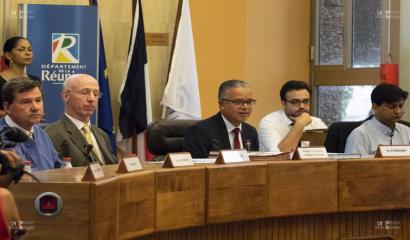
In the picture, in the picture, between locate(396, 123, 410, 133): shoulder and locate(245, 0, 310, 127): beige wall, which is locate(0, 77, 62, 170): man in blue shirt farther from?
locate(245, 0, 310, 127): beige wall

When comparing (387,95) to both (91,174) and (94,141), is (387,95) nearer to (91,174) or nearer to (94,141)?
(94,141)

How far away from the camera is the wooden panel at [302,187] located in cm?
345

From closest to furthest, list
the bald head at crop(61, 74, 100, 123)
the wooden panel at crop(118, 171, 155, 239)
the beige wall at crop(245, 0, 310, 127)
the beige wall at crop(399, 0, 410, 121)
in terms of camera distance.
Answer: the wooden panel at crop(118, 171, 155, 239), the bald head at crop(61, 74, 100, 123), the beige wall at crop(399, 0, 410, 121), the beige wall at crop(245, 0, 310, 127)

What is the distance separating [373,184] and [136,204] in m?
1.32

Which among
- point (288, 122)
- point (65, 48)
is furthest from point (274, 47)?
point (288, 122)

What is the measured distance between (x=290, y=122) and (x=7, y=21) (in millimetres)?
2533

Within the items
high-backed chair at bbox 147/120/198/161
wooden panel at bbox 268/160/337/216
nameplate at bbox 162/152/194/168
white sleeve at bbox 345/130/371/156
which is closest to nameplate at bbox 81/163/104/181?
nameplate at bbox 162/152/194/168

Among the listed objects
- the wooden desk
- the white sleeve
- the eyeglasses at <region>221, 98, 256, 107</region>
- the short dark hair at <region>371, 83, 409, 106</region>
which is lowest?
the wooden desk

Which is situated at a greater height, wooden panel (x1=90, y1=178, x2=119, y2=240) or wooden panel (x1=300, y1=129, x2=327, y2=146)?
wooden panel (x1=300, y1=129, x2=327, y2=146)

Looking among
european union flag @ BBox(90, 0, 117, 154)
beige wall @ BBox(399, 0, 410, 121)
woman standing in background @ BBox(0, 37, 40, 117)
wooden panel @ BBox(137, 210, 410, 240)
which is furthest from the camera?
beige wall @ BBox(399, 0, 410, 121)

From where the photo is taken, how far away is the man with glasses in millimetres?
5102

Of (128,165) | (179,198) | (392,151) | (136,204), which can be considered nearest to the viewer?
(136,204)

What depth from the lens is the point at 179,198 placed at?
3.08 meters

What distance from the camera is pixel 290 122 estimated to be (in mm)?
5410
